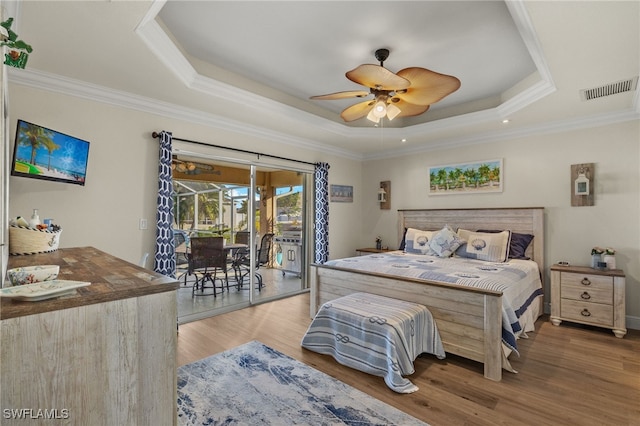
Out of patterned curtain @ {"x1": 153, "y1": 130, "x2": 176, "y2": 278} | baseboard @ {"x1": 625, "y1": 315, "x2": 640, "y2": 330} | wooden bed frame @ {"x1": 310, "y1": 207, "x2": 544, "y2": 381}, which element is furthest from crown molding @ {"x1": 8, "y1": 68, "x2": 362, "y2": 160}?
baseboard @ {"x1": 625, "y1": 315, "x2": 640, "y2": 330}

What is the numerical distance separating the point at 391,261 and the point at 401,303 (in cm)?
100

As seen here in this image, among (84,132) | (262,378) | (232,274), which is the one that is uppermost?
(84,132)

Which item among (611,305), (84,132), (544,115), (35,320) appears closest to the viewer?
(35,320)

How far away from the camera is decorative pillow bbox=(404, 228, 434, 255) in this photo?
4449mm

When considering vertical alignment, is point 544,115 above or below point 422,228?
above

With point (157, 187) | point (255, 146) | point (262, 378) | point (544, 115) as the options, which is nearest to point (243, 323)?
point (262, 378)

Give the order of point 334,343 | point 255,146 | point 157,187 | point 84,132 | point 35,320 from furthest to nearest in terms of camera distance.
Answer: point 255,146, point 157,187, point 84,132, point 334,343, point 35,320

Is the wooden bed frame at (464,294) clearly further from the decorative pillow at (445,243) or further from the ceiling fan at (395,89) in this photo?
the ceiling fan at (395,89)

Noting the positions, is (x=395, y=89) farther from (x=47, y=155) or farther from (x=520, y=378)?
(x=47, y=155)

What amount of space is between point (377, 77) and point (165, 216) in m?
2.60

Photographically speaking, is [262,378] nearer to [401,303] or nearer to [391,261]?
[401,303]

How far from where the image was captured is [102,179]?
10.1 feet

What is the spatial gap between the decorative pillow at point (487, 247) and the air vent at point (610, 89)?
1.72m

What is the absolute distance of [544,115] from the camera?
12.3 feet
